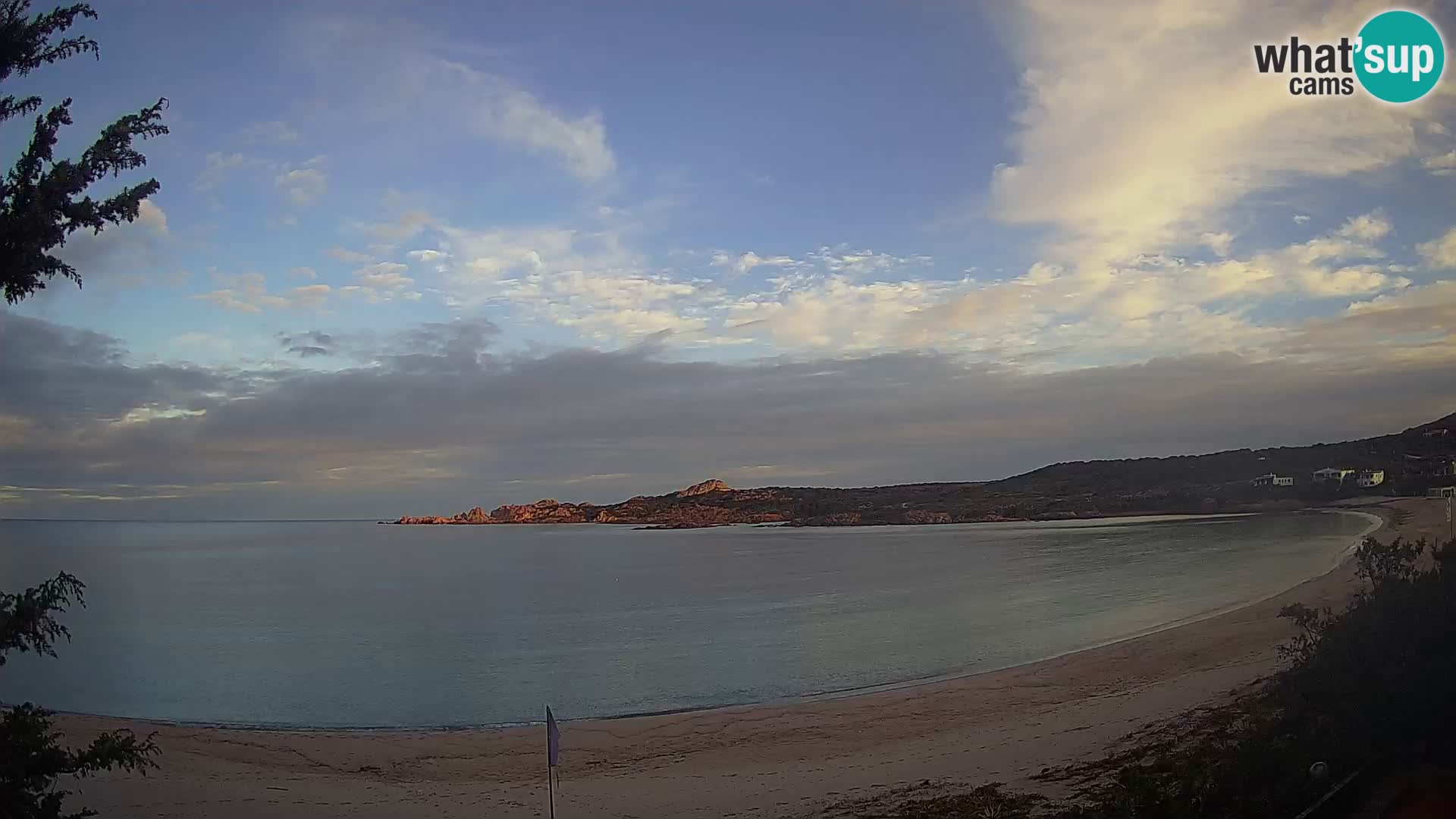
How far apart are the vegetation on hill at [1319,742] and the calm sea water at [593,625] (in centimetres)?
983

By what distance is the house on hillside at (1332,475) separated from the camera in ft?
206

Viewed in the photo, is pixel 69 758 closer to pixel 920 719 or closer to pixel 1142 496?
pixel 920 719

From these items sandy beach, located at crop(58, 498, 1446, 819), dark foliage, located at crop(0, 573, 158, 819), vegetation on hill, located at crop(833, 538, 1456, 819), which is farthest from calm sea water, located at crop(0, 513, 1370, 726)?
dark foliage, located at crop(0, 573, 158, 819)

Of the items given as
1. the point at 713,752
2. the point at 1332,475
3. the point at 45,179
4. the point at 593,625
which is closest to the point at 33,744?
the point at 45,179

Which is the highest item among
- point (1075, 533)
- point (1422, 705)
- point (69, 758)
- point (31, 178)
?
point (31, 178)

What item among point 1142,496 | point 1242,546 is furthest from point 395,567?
point 1142,496

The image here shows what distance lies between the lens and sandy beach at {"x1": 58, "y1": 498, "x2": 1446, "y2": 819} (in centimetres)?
1175

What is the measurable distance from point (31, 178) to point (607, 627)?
2820 cm

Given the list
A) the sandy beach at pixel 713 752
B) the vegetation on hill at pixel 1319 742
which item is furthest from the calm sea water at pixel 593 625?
the vegetation on hill at pixel 1319 742

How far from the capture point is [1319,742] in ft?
24.8

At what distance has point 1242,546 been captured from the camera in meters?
57.3

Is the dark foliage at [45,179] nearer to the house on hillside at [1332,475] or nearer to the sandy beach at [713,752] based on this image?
the sandy beach at [713,752]

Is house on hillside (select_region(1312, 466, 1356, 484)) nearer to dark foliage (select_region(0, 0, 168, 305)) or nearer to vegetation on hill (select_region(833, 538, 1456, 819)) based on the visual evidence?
vegetation on hill (select_region(833, 538, 1456, 819))

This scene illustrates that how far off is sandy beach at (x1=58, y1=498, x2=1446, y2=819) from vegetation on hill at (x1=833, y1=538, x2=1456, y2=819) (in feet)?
3.75
